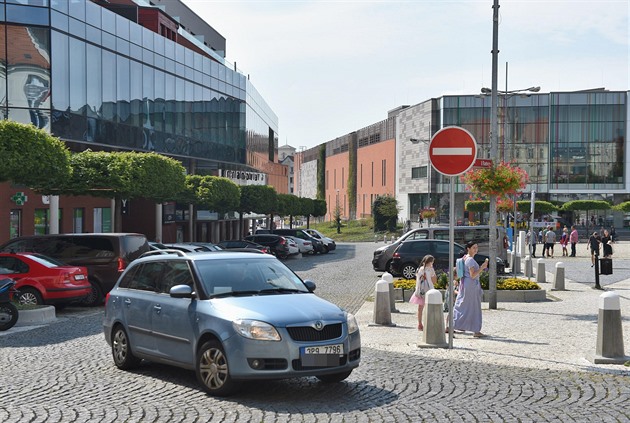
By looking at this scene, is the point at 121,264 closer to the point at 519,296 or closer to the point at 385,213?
the point at 519,296

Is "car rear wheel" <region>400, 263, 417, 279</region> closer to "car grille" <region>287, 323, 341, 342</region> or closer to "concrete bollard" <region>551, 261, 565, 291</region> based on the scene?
"concrete bollard" <region>551, 261, 565, 291</region>

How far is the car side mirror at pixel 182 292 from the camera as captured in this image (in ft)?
32.9

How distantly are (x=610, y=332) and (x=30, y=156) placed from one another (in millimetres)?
20452

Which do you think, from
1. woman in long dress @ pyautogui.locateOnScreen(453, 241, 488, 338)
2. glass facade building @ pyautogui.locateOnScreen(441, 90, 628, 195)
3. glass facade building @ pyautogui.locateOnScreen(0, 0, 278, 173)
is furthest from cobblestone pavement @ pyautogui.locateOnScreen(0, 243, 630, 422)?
glass facade building @ pyautogui.locateOnScreen(441, 90, 628, 195)

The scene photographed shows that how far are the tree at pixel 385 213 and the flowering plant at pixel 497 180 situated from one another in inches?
3250

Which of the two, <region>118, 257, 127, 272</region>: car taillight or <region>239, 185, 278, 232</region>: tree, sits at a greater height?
<region>239, 185, 278, 232</region>: tree

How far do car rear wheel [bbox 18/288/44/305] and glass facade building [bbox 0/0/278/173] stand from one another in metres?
18.6

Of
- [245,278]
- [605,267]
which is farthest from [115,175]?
[245,278]

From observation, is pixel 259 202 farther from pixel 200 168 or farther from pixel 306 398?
pixel 306 398

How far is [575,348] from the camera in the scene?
13547 mm

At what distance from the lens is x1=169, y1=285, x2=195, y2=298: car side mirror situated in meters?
10.0

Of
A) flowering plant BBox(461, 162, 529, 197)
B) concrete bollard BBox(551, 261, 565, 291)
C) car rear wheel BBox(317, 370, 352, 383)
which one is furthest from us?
concrete bollard BBox(551, 261, 565, 291)

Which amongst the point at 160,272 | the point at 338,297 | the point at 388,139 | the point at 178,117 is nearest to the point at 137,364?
the point at 160,272

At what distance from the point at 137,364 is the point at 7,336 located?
5648 millimetres
